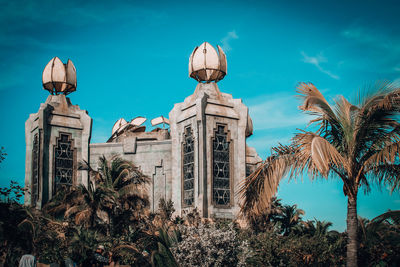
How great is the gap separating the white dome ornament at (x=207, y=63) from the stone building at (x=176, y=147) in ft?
0.26

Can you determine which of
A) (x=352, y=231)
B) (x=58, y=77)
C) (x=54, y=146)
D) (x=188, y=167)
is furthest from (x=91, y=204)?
(x=352, y=231)

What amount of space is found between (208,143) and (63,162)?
41.6 ft

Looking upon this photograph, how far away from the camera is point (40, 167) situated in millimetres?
42000

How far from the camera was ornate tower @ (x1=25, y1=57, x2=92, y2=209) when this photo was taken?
4234 centimetres

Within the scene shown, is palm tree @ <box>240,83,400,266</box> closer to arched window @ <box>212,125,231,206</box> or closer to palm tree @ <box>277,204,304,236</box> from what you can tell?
arched window @ <box>212,125,231,206</box>

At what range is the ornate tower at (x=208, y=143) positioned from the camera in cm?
3891

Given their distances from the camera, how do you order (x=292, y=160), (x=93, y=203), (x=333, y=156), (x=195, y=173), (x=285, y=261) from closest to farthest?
(x=333, y=156) → (x=292, y=160) → (x=285, y=261) → (x=93, y=203) → (x=195, y=173)

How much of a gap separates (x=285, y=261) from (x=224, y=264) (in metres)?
2.27

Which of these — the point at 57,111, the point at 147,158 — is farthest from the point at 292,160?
the point at 57,111

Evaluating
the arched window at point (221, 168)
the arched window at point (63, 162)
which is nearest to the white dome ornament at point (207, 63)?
the arched window at point (221, 168)

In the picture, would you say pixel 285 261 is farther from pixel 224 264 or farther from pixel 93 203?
pixel 93 203

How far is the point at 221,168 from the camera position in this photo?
39.9 meters

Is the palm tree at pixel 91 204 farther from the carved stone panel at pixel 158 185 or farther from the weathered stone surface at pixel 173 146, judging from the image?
the carved stone panel at pixel 158 185

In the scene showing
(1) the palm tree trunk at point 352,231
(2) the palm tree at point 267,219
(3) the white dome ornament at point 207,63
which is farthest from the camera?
(3) the white dome ornament at point 207,63
